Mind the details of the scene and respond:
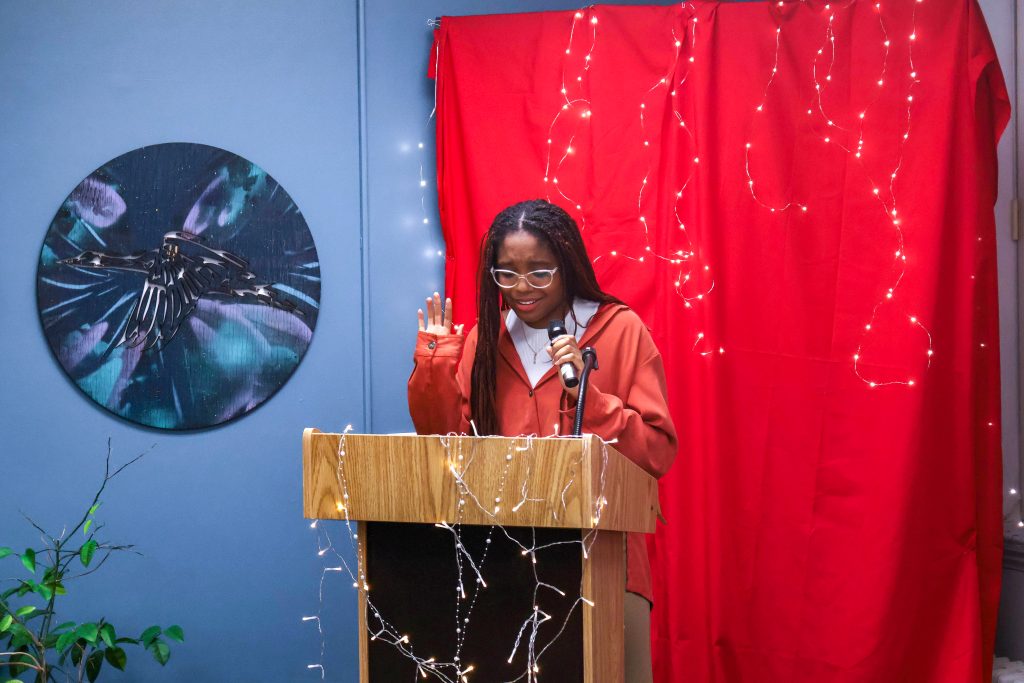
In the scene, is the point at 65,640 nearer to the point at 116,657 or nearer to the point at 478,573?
the point at 116,657

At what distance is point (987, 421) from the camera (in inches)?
100

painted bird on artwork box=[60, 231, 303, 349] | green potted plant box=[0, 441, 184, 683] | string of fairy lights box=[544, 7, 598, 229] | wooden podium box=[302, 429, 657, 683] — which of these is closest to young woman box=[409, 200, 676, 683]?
wooden podium box=[302, 429, 657, 683]

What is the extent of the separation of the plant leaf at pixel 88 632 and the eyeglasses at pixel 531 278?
4.50 feet

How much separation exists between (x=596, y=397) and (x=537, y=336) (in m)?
0.35

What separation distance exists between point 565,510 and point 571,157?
1.59 m

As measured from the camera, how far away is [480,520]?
137cm

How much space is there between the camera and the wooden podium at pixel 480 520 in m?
Result: 1.34

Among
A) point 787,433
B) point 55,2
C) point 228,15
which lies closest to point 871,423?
point 787,433

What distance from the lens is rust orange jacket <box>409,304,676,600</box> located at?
1.74m

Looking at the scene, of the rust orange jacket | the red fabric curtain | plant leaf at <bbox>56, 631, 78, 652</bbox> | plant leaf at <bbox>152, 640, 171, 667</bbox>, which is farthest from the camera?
the red fabric curtain

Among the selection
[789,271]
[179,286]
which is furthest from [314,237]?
[789,271]

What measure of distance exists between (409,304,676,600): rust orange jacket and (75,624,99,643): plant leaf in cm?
111

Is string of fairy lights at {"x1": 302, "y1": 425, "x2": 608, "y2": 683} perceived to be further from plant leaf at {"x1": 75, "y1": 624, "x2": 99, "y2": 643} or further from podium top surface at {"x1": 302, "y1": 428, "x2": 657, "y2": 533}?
plant leaf at {"x1": 75, "y1": 624, "x2": 99, "y2": 643}

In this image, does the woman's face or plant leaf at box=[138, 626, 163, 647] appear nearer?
the woman's face
